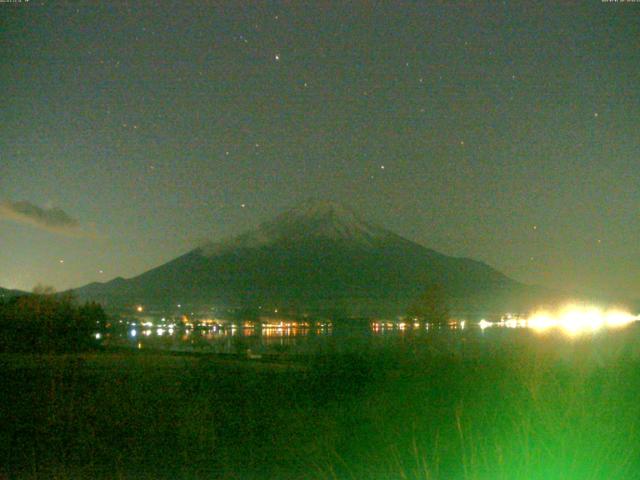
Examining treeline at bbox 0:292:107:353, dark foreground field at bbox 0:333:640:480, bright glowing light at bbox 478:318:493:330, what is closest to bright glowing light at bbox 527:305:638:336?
bright glowing light at bbox 478:318:493:330

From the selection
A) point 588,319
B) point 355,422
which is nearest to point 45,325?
point 588,319

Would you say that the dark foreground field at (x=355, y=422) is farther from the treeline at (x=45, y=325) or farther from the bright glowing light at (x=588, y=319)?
the treeline at (x=45, y=325)

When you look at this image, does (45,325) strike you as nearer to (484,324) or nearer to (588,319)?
(588,319)

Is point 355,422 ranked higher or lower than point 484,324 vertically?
lower

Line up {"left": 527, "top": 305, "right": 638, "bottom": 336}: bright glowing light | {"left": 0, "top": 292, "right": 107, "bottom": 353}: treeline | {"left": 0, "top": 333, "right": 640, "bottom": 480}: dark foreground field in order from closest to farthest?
{"left": 0, "top": 333, "right": 640, "bottom": 480}: dark foreground field < {"left": 527, "top": 305, "right": 638, "bottom": 336}: bright glowing light < {"left": 0, "top": 292, "right": 107, "bottom": 353}: treeline

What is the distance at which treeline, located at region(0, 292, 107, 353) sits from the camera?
35.8 m

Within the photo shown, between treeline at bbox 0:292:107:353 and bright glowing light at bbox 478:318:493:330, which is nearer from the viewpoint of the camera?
treeline at bbox 0:292:107:353

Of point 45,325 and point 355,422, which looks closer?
point 355,422

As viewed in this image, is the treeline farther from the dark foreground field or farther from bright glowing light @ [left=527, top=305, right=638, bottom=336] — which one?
bright glowing light @ [left=527, top=305, right=638, bottom=336]

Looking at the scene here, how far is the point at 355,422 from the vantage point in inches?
482

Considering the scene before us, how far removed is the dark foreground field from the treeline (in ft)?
58.2

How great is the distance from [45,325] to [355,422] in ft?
92.0

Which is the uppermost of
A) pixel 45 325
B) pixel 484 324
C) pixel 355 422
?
pixel 45 325

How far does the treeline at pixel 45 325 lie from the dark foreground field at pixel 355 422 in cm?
1774
